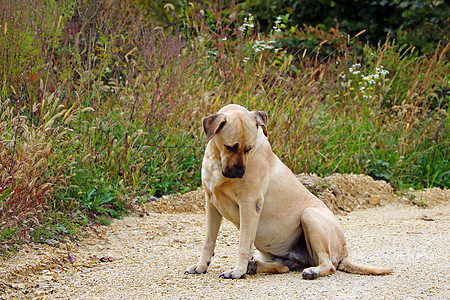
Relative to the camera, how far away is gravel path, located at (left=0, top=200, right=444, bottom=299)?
3.86 m

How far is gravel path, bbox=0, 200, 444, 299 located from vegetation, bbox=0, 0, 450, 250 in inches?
17.6

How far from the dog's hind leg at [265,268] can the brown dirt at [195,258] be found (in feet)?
0.24

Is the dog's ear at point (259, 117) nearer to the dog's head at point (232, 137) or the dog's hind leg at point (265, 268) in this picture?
the dog's head at point (232, 137)

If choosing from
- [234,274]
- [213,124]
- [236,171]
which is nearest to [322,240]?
[234,274]

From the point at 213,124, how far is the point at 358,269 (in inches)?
63.1

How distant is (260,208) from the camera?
4270 millimetres

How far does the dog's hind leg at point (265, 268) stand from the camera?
14.4ft

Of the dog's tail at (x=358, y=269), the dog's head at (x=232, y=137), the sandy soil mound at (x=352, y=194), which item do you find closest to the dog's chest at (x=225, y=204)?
the dog's head at (x=232, y=137)

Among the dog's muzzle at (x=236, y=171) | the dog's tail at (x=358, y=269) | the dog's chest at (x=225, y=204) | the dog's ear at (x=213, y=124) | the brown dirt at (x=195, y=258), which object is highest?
the dog's ear at (x=213, y=124)

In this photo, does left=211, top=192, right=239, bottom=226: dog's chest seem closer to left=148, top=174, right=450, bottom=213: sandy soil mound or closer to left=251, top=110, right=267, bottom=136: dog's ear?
left=251, top=110, right=267, bottom=136: dog's ear

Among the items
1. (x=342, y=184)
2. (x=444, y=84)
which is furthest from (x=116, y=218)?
(x=444, y=84)

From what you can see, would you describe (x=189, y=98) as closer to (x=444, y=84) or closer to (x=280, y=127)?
(x=280, y=127)

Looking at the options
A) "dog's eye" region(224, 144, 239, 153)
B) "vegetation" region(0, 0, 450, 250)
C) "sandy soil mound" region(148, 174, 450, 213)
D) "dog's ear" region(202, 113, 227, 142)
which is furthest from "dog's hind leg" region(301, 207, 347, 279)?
"sandy soil mound" region(148, 174, 450, 213)

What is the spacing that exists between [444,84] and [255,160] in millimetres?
6466
